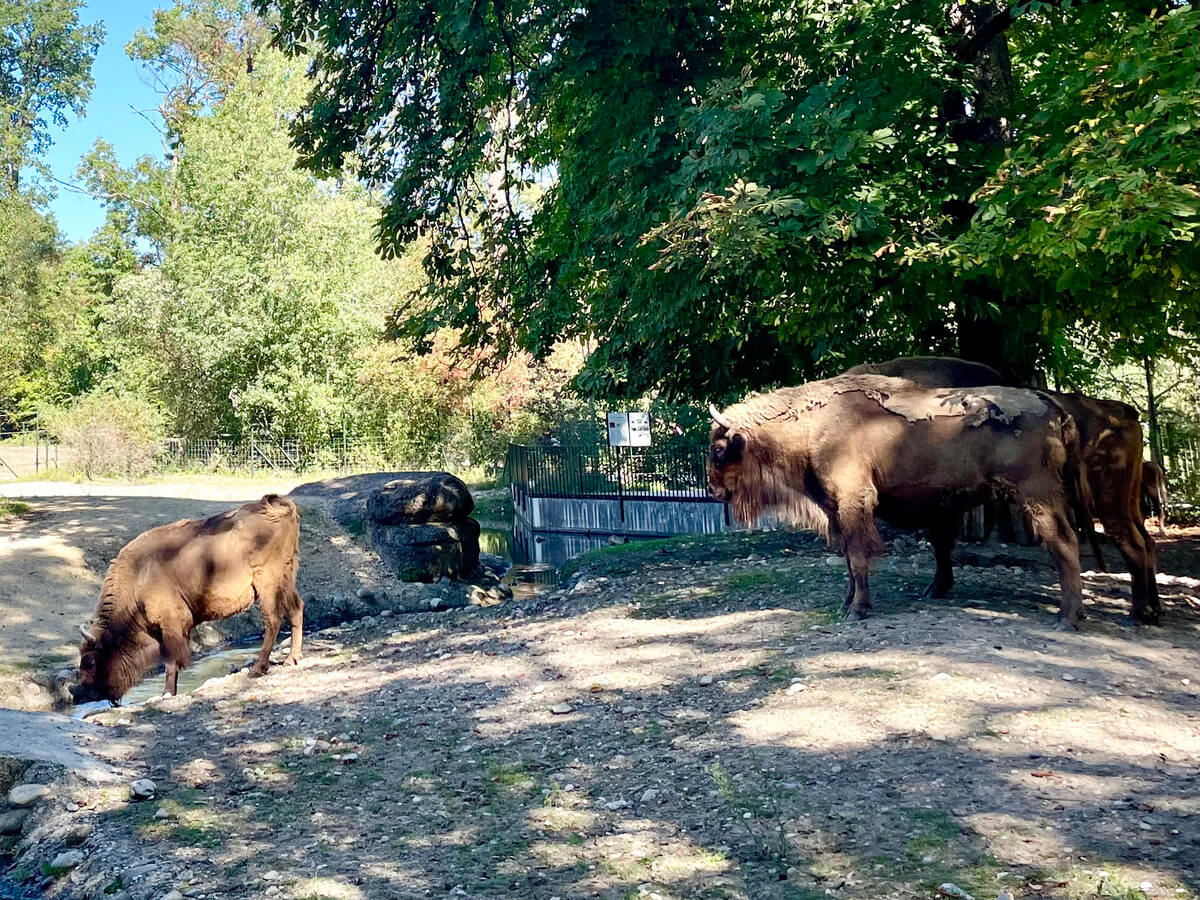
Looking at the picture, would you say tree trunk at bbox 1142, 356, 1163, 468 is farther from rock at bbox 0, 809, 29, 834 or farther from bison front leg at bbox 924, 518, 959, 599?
rock at bbox 0, 809, 29, 834

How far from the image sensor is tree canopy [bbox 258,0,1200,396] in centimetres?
852

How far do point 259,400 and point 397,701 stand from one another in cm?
3377

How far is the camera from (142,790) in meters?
6.96

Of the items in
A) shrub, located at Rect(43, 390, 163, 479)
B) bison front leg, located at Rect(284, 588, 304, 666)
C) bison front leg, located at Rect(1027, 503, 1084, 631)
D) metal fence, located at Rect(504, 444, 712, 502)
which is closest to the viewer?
bison front leg, located at Rect(1027, 503, 1084, 631)

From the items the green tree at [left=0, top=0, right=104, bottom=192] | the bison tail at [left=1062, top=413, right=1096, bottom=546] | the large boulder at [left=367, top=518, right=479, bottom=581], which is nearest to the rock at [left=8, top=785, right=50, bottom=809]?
the bison tail at [left=1062, top=413, right=1096, bottom=546]

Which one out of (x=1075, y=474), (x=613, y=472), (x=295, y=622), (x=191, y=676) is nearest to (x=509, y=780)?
(x=1075, y=474)

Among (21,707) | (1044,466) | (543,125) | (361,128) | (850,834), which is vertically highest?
(543,125)

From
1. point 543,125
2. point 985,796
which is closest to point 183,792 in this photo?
point 985,796

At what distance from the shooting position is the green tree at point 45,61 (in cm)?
4472

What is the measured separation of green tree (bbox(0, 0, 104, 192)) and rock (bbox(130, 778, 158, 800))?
4313 centimetres

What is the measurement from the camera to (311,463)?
41.3 m

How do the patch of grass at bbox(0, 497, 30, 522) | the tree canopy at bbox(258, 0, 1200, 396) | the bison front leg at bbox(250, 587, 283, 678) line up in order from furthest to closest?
1. the patch of grass at bbox(0, 497, 30, 522)
2. the bison front leg at bbox(250, 587, 283, 678)
3. the tree canopy at bbox(258, 0, 1200, 396)

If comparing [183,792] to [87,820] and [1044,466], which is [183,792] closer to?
[87,820]

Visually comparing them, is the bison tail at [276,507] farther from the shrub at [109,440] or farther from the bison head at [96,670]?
the shrub at [109,440]
